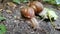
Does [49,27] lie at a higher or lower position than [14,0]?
lower

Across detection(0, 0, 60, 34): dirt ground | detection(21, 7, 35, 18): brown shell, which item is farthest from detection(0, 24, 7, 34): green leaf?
detection(21, 7, 35, 18): brown shell

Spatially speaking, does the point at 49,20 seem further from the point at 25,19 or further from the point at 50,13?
the point at 25,19

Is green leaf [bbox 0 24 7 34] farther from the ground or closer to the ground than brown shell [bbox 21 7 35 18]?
closer to the ground

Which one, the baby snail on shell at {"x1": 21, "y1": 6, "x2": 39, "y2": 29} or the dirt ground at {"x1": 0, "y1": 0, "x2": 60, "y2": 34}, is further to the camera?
the baby snail on shell at {"x1": 21, "y1": 6, "x2": 39, "y2": 29}

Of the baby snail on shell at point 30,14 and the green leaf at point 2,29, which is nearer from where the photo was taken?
the green leaf at point 2,29

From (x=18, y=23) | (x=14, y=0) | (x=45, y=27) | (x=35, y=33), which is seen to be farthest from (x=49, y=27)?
(x=14, y=0)

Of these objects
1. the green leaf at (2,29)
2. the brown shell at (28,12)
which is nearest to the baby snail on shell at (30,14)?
the brown shell at (28,12)

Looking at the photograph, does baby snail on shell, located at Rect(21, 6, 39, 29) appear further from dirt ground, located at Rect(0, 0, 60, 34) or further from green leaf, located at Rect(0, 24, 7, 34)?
green leaf, located at Rect(0, 24, 7, 34)

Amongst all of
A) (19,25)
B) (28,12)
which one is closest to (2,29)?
(19,25)

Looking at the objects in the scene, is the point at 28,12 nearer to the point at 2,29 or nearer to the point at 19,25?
the point at 19,25

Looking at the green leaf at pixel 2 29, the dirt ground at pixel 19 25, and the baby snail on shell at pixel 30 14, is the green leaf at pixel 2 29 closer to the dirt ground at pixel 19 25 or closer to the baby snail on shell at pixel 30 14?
the dirt ground at pixel 19 25

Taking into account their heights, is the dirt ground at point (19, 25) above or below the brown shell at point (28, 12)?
below
